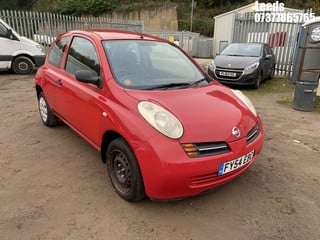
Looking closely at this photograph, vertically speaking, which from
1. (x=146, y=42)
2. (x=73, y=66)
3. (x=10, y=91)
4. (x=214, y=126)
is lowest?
(x=10, y=91)

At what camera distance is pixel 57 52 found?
4.57m

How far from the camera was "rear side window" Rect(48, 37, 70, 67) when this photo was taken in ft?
14.4

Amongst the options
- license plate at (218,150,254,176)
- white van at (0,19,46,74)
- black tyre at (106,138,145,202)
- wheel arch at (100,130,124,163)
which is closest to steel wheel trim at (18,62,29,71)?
white van at (0,19,46,74)

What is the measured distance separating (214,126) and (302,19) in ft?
36.8

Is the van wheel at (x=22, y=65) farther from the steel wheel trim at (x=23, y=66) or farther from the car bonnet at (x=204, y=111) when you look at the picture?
the car bonnet at (x=204, y=111)

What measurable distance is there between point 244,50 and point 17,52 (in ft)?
24.4

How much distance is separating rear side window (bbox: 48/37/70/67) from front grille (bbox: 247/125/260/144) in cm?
289

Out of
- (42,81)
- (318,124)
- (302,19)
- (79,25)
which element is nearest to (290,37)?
(302,19)

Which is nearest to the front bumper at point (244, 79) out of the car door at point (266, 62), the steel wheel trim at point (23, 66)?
the car door at point (266, 62)

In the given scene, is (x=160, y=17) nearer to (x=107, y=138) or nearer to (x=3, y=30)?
(x=3, y=30)

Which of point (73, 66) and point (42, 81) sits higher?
point (73, 66)

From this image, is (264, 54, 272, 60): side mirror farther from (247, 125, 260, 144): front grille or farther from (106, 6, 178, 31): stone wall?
(106, 6, 178, 31): stone wall

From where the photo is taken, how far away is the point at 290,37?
11.4 meters

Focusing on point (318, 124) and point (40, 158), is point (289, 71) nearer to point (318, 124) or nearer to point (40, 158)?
point (318, 124)
